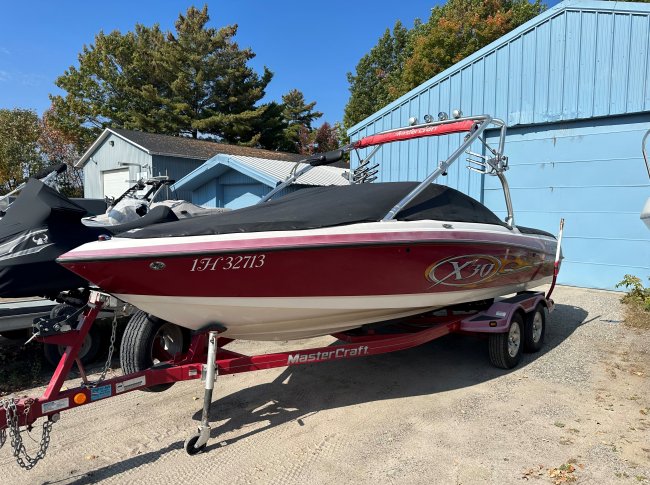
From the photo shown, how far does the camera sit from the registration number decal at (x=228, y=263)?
3148 millimetres

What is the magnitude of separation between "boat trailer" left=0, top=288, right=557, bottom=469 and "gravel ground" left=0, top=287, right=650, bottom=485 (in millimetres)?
A: 276

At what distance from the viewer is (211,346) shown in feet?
10.8

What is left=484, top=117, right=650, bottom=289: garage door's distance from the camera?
26.1 feet

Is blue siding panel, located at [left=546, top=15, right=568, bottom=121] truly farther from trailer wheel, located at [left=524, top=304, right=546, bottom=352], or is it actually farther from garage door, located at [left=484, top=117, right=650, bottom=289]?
trailer wheel, located at [left=524, top=304, right=546, bottom=352]

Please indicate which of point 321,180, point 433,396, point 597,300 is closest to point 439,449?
point 433,396

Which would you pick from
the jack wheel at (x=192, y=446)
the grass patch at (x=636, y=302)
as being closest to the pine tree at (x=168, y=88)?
the grass patch at (x=636, y=302)

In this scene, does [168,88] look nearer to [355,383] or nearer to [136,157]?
[136,157]

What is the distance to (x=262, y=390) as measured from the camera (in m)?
4.35

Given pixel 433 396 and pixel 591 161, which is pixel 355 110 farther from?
pixel 433 396

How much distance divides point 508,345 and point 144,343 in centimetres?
334

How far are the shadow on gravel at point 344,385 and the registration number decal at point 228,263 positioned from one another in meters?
1.24

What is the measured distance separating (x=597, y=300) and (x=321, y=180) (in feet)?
25.3

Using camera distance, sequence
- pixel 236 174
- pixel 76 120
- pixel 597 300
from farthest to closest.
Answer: pixel 76 120
pixel 236 174
pixel 597 300

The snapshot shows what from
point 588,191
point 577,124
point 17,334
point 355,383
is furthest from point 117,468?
point 577,124
